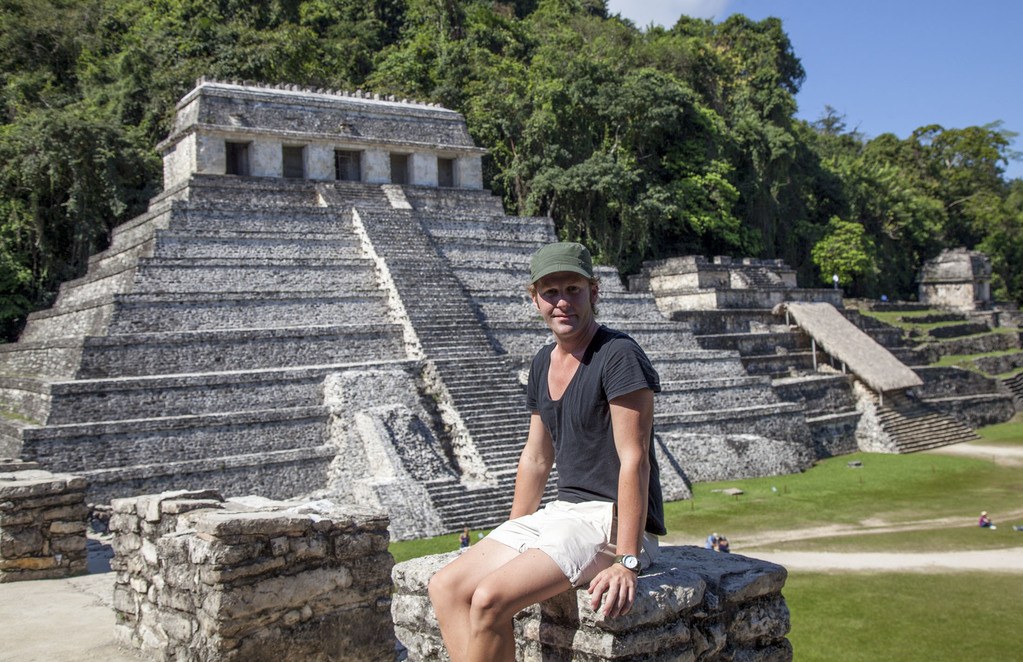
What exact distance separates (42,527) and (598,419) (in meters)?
6.90

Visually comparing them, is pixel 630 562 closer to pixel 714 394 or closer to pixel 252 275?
pixel 252 275

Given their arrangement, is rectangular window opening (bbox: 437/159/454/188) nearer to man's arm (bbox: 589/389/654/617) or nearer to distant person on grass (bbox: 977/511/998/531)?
distant person on grass (bbox: 977/511/998/531)

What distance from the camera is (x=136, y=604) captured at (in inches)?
265

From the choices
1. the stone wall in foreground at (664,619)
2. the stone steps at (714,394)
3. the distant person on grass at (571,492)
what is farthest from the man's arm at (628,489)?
the stone steps at (714,394)

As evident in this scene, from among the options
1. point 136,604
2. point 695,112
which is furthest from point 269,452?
point 695,112

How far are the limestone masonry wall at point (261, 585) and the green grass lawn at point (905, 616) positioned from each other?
19.0ft

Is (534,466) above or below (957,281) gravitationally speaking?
Result: below

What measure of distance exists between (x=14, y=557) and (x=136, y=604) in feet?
8.87

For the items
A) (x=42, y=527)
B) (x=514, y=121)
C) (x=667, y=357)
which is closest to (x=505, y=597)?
(x=42, y=527)

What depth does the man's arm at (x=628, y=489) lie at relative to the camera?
3.72 m

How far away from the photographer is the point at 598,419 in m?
4.16

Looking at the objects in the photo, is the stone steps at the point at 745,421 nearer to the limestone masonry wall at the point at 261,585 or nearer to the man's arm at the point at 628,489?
the limestone masonry wall at the point at 261,585

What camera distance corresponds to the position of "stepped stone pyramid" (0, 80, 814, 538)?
15.8m

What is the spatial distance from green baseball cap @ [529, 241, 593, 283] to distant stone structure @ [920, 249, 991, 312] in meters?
42.0
